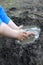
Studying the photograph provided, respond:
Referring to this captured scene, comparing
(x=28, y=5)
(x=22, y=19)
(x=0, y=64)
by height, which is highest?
(x=28, y=5)

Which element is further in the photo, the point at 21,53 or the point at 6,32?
the point at 21,53

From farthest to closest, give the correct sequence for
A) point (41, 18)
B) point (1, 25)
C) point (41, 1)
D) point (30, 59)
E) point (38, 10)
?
point (41, 1)
point (38, 10)
point (41, 18)
point (30, 59)
point (1, 25)

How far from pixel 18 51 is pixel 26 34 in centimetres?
70

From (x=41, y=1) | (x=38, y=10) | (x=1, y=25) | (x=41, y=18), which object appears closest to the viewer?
(x=1, y=25)

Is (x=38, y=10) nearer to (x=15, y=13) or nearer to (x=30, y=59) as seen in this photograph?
(x=15, y=13)

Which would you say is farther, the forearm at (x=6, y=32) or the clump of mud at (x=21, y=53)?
the clump of mud at (x=21, y=53)

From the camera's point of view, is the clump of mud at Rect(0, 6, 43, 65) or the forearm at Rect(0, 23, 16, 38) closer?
the forearm at Rect(0, 23, 16, 38)

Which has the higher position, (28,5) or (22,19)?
(28,5)

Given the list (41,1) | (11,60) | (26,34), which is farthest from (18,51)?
(41,1)

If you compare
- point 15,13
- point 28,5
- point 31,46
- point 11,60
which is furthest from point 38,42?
point 28,5

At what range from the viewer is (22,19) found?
2.84 m

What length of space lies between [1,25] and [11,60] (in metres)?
0.78

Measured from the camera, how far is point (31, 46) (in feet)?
8.10

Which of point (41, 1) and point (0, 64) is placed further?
point (41, 1)
